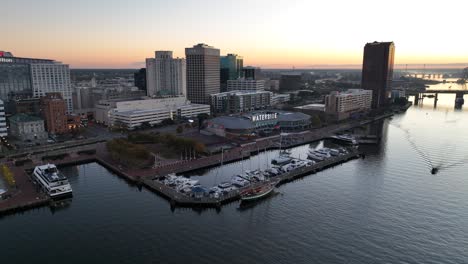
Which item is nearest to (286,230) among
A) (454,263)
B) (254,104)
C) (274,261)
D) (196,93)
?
(274,261)

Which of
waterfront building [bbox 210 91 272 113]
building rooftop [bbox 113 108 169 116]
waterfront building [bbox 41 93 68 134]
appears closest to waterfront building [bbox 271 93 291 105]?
waterfront building [bbox 210 91 272 113]

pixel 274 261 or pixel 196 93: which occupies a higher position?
pixel 196 93

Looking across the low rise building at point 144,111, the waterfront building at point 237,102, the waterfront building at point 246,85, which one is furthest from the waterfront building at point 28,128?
the waterfront building at point 246,85

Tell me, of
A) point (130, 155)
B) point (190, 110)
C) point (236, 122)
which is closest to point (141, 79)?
point (190, 110)

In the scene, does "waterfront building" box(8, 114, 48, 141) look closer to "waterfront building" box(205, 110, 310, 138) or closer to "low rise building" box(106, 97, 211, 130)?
"low rise building" box(106, 97, 211, 130)

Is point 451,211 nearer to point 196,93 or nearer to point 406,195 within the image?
point 406,195
